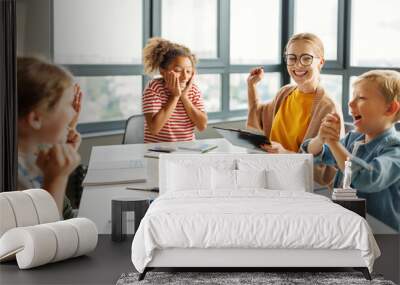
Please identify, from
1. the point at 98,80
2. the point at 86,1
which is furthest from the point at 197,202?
the point at 86,1

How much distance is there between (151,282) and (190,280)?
0.95 feet

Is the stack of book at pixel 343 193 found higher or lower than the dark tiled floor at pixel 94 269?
higher

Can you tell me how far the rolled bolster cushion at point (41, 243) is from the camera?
241 inches

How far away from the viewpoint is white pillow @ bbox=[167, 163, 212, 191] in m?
7.25

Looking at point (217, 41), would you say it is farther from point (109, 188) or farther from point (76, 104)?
point (109, 188)

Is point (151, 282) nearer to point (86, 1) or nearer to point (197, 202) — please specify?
point (197, 202)

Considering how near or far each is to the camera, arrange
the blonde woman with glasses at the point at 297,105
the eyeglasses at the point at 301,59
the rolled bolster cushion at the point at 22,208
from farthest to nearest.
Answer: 1. the eyeglasses at the point at 301,59
2. the blonde woman with glasses at the point at 297,105
3. the rolled bolster cushion at the point at 22,208

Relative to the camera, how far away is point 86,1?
7.70 meters

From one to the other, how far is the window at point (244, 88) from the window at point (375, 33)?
82cm

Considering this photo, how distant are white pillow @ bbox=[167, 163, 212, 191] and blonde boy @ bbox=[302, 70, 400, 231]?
45.7 inches

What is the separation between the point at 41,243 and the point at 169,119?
2192mm

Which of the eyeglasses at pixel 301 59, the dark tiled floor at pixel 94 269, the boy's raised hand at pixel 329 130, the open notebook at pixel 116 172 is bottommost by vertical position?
the dark tiled floor at pixel 94 269

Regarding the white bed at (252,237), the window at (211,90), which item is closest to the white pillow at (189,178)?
the window at (211,90)

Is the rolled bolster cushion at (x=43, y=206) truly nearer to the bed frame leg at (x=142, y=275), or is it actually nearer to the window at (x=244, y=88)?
the bed frame leg at (x=142, y=275)
